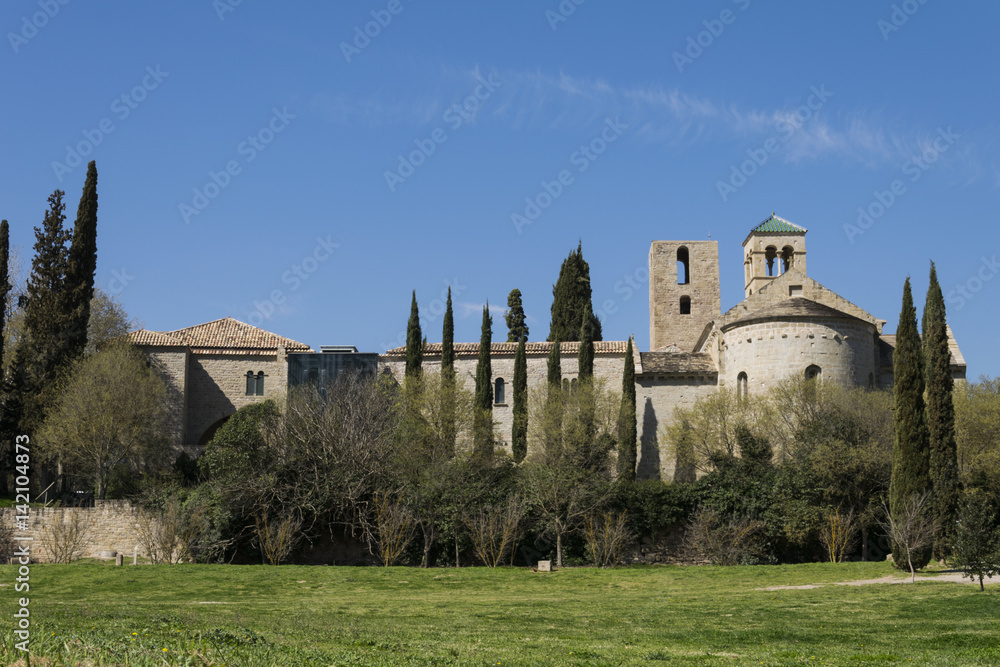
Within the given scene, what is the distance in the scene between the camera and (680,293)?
56469 mm

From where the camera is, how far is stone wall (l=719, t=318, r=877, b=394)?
3959cm

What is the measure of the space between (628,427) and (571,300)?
19859mm

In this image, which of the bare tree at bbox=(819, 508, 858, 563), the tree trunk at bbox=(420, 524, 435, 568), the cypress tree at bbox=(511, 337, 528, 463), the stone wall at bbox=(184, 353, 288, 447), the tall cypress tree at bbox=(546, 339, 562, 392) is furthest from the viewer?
the stone wall at bbox=(184, 353, 288, 447)

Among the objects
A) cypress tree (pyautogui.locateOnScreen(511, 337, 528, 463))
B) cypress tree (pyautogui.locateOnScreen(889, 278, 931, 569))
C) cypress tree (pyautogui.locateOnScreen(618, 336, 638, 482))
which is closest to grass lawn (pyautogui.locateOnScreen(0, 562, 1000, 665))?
cypress tree (pyautogui.locateOnScreen(889, 278, 931, 569))

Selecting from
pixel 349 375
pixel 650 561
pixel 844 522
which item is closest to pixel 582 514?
pixel 650 561

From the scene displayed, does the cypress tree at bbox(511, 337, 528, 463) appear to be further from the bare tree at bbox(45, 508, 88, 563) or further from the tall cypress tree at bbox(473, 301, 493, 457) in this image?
the bare tree at bbox(45, 508, 88, 563)

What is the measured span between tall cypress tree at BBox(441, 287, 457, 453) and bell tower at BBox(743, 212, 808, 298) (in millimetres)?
19588

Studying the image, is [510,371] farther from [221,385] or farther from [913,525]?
[913,525]

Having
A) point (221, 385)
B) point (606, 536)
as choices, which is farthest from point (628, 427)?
point (221, 385)

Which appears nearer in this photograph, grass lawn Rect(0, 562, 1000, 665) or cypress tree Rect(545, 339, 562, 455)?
grass lawn Rect(0, 562, 1000, 665)

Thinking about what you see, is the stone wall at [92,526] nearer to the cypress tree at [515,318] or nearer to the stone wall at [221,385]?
the stone wall at [221,385]

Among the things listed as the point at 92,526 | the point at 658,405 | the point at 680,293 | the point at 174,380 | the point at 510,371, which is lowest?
the point at 92,526

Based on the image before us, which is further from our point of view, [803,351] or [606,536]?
[803,351]

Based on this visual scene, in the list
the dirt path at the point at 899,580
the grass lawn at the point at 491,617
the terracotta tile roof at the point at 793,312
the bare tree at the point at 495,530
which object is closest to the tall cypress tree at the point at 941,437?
the dirt path at the point at 899,580
